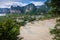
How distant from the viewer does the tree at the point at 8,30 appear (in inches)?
229

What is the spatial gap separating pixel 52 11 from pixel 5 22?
303 cm

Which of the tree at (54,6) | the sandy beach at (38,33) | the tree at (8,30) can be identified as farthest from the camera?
the sandy beach at (38,33)

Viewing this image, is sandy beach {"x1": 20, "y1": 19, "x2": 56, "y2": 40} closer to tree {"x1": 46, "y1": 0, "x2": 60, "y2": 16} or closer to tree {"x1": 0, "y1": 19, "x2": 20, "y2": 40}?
tree {"x1": 0, "y1": 19, "x2": 20, "y2": 40}

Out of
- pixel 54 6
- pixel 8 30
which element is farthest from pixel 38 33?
pixel 54 6

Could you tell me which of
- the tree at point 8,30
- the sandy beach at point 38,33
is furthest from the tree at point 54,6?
the sandy beach at point 38,33

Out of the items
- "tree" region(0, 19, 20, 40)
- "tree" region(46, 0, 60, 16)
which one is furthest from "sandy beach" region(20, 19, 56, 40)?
"tree" region(46, 0, 60, 16)

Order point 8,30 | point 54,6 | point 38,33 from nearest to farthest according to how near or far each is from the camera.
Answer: point 54,6
point 8,30
point 38,33

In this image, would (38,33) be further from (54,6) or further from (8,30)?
(54,6)

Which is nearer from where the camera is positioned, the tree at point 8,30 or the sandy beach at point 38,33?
the tree at point 8,30

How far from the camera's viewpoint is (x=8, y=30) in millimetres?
6012

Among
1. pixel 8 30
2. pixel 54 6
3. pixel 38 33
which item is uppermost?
pixel 38 33

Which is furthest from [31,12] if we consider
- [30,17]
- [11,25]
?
[11,25]

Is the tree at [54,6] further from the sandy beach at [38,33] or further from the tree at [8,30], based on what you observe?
the sandy beach at [38,33]

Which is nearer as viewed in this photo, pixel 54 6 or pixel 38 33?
pixel 54 6
